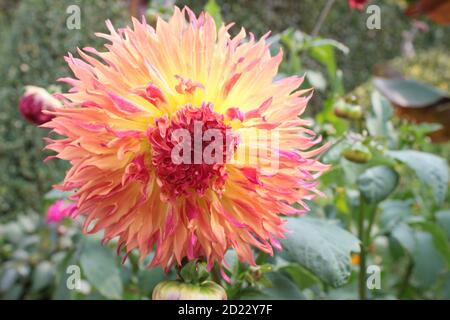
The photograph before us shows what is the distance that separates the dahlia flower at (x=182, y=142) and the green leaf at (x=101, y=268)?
0.39 metres

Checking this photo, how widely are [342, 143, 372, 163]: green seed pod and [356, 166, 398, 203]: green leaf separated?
0.04m

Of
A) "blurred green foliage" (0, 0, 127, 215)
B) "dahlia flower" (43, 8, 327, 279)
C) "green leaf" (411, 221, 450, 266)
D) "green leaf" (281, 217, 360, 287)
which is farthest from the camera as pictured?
"blurred green foliage" (0, 0, 127, 215)

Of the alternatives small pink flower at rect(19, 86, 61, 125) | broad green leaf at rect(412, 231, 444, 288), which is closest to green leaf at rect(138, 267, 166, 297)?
small pink flower at rect(19, 86, 61, 125)

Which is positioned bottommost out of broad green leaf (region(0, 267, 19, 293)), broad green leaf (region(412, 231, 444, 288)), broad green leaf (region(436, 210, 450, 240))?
broad green leaf (region(0, 267, 19, 293))

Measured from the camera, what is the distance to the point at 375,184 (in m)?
1.10

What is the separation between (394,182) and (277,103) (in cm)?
45

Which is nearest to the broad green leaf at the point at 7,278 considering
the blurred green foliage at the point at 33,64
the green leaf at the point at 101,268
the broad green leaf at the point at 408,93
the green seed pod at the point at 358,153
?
the blurred green foliage at the point at 33,64

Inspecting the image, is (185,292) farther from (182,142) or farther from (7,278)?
(7,278)

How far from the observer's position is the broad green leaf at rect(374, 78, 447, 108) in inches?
89.4

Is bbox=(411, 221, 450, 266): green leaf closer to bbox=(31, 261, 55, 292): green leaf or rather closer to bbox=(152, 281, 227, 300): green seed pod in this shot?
bbox=(152, 281, 227, 300): green seed pod

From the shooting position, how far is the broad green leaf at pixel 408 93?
227 cm

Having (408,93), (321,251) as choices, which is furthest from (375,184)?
(408,93)

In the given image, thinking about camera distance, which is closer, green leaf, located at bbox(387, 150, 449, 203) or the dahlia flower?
the dahlia flower

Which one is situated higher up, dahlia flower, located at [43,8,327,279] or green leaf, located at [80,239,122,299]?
dahlia flower, located at [43,8,327,279]
